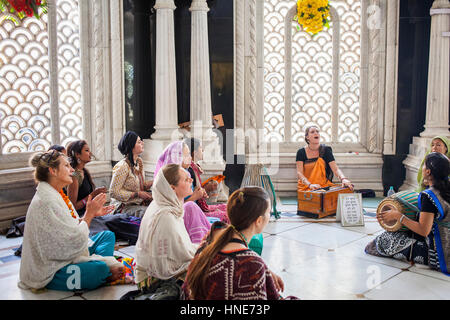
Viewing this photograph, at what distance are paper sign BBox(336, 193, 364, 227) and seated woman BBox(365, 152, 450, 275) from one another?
125 cm

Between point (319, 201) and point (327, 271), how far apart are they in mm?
1767

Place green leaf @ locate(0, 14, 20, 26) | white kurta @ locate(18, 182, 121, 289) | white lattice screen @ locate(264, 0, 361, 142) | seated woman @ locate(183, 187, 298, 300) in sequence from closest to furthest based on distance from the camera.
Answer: seated woman @ locate(183, 187, 298, 300)
white kurta @ locate(18, 182, 121, 289)
green leaf @ locate(0, 14, 20, 26)
white lattice screen @ locate(264, 0, 361, 142)

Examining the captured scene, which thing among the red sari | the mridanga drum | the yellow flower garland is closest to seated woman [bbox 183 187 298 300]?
the mridanga drum

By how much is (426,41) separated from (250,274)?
6.06 m

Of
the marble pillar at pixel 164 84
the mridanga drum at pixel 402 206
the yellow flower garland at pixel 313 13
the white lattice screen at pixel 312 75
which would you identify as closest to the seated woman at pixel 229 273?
the mridanga drum at pixel 402 206

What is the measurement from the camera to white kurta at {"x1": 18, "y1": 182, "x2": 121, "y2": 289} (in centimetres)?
319

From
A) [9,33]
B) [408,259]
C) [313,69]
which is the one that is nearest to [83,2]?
[9,33]

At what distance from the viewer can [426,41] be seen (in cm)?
693

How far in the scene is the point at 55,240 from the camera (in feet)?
10.6

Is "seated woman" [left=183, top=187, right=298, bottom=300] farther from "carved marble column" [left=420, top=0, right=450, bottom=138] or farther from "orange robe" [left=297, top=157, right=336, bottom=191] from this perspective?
"carved marble column" [left=420, top=0, right=450, bottom=138]

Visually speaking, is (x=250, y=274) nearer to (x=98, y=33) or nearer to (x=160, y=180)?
(x=160, y=180)

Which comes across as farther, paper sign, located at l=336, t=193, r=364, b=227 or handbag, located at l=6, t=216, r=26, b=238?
paper sign, located at l=336, t=193, r=364, b=227

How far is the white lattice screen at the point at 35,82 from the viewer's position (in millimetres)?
5609

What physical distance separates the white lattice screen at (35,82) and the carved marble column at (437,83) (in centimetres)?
485
